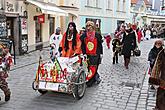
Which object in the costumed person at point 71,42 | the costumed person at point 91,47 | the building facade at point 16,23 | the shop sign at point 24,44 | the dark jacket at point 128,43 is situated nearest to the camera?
the costumed person at point 71,42

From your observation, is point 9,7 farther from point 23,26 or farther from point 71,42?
point 71,42

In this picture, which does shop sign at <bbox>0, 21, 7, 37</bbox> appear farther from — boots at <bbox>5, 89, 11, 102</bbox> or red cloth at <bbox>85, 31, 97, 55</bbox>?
boots at <bbox>5, 89, 11, 102</bbox>

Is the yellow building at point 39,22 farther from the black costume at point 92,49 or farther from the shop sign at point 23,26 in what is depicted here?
the black costume at point 92,49

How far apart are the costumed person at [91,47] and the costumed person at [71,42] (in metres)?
0.49

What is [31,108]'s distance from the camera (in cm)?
566

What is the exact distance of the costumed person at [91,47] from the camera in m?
7.54

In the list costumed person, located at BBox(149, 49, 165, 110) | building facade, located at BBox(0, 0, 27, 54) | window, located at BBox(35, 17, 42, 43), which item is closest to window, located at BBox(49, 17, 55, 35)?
window, located at BBox(35, 17, 42, 43)

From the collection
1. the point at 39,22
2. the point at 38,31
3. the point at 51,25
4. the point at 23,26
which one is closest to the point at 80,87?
the point at 23,26

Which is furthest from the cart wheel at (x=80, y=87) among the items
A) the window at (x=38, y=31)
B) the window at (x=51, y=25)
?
the window at (x=51, y=25)

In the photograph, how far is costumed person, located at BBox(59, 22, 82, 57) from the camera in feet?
22.8

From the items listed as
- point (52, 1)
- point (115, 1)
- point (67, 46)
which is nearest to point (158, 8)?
point (115, 1)

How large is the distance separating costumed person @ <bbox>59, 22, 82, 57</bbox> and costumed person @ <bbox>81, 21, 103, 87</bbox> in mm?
494

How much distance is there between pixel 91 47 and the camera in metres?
7.63

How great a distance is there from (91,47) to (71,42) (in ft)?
2.61
